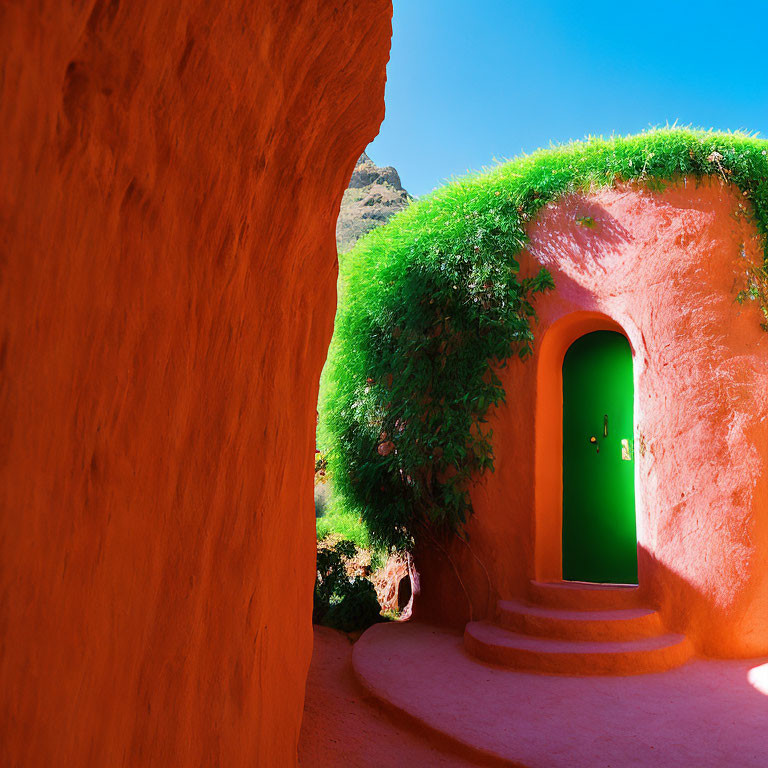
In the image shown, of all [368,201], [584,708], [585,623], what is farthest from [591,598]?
[368,201]

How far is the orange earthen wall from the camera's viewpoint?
5.94 metres

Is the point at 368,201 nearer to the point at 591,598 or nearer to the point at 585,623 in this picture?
the point at 591,598

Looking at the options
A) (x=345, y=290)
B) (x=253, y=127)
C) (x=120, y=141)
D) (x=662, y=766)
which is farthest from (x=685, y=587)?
(x=120, y=141)

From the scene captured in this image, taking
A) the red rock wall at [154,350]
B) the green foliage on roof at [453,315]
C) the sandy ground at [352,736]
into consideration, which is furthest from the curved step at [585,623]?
the red rock wall at [154,350]

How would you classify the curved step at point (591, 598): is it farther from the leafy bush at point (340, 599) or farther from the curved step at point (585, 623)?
the leafy bush at point (340, 599)

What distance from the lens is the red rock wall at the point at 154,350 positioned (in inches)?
38.1

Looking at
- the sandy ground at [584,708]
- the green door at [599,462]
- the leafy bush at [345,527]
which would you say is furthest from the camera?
the leafy bush at [345,527]

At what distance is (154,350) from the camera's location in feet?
4.48

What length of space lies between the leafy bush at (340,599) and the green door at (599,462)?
227 centimetres

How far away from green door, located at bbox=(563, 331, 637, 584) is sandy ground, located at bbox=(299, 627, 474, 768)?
3222 mm

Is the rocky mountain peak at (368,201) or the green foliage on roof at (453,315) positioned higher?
the rocky mountain peak at (368,201)

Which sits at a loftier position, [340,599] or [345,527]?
[345,527]

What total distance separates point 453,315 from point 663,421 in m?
2.39

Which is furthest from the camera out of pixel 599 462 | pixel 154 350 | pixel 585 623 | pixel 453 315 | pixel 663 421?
pixel 599 462
